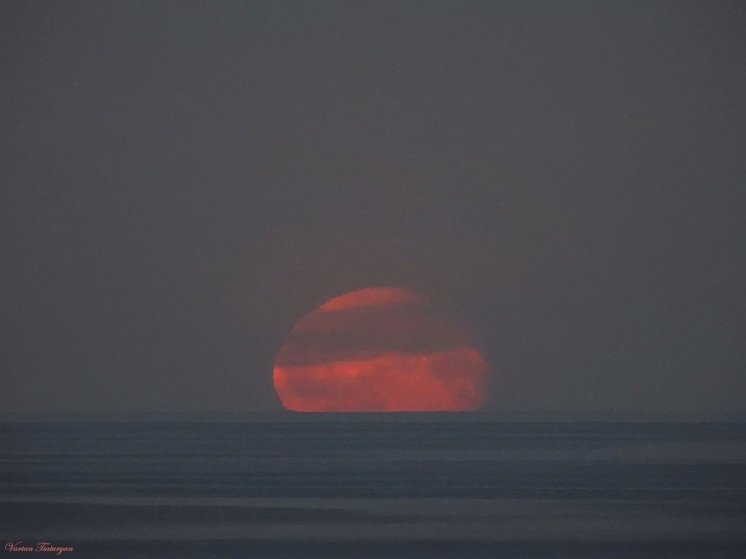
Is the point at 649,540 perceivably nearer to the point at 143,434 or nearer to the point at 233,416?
the point at 143,434

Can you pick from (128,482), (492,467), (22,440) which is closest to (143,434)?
(22,440)

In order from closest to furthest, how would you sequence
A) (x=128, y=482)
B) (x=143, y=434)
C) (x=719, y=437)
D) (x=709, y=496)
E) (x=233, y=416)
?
(x=709, y=496), (x=128, y=482), (x=719, y=437), (x=143, y=434), (x=233, y=416)

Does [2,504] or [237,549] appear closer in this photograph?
[237,549]

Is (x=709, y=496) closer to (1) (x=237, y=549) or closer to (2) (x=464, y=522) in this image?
(2) (x=464, y=522)

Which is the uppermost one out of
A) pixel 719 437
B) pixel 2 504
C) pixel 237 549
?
pixel 719 437

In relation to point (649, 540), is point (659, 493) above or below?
above

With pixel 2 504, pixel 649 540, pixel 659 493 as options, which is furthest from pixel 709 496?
pixel 2 504

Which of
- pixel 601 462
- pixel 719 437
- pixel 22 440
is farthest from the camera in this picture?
pixel 22 440
